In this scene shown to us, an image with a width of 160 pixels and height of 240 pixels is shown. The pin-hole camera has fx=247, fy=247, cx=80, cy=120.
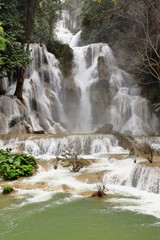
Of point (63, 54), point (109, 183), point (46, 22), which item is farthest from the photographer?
point (46, 22)

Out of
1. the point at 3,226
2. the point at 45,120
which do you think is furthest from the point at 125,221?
the point at 45,120

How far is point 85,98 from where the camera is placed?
2788 cm

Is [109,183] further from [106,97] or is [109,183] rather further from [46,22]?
[46,22]

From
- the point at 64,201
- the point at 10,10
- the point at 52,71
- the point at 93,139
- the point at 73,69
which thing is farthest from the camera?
the point at 73,69

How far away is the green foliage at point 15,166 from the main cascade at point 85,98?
10.3 m

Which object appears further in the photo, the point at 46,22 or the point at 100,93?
the point at 46,22

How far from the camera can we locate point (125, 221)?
572 centimetres

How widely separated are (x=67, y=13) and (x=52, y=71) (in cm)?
3913

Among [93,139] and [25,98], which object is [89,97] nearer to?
[25,98]

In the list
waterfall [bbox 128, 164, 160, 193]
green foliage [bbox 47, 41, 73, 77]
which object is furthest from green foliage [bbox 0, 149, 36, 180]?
green foliage [bbox 47, 41, 73, 77]

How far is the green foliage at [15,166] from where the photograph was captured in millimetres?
10141

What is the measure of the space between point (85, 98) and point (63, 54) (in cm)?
664

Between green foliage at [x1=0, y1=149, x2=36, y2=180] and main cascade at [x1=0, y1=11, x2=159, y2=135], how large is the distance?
1033 cm

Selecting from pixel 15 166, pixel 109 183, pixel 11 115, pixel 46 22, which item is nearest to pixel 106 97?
pixel 11 115
